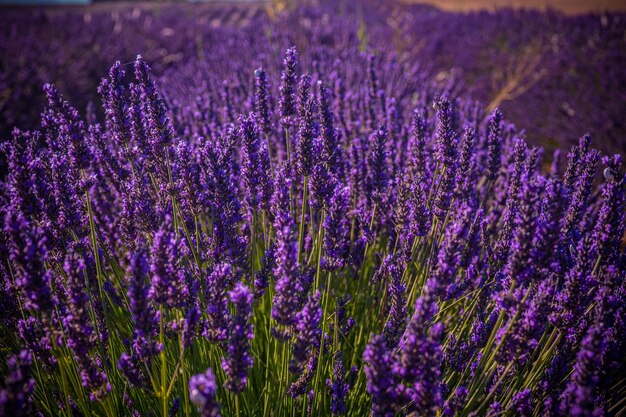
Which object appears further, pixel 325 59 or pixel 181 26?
pixel 181 26

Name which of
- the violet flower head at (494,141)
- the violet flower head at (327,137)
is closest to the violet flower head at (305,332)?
the violet flower head at (327,137)

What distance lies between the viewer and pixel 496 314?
6.37 ft

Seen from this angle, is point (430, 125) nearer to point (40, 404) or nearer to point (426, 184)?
point (426, 184)

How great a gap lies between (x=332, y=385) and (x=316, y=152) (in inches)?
41.9

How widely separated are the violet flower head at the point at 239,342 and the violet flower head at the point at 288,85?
1.08m

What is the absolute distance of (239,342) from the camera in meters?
1.33

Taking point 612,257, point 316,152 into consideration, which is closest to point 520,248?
point 612,257

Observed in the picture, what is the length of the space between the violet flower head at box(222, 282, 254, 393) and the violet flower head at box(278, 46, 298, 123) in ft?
3.53

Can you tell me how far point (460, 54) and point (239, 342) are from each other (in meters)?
10.2

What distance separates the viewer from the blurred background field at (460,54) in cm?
676

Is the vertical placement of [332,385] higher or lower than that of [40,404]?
higher

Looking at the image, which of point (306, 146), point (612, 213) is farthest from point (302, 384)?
point (612, 213)

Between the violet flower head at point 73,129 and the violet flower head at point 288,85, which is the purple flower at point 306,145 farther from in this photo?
the violet flower head at point 73,129

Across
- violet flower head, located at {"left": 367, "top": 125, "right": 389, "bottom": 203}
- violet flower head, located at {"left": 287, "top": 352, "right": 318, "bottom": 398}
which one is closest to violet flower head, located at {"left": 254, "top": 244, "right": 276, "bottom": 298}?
violet flower head, located at {"left": 287, "top": 352, "right": 318, "bottom": 398}
